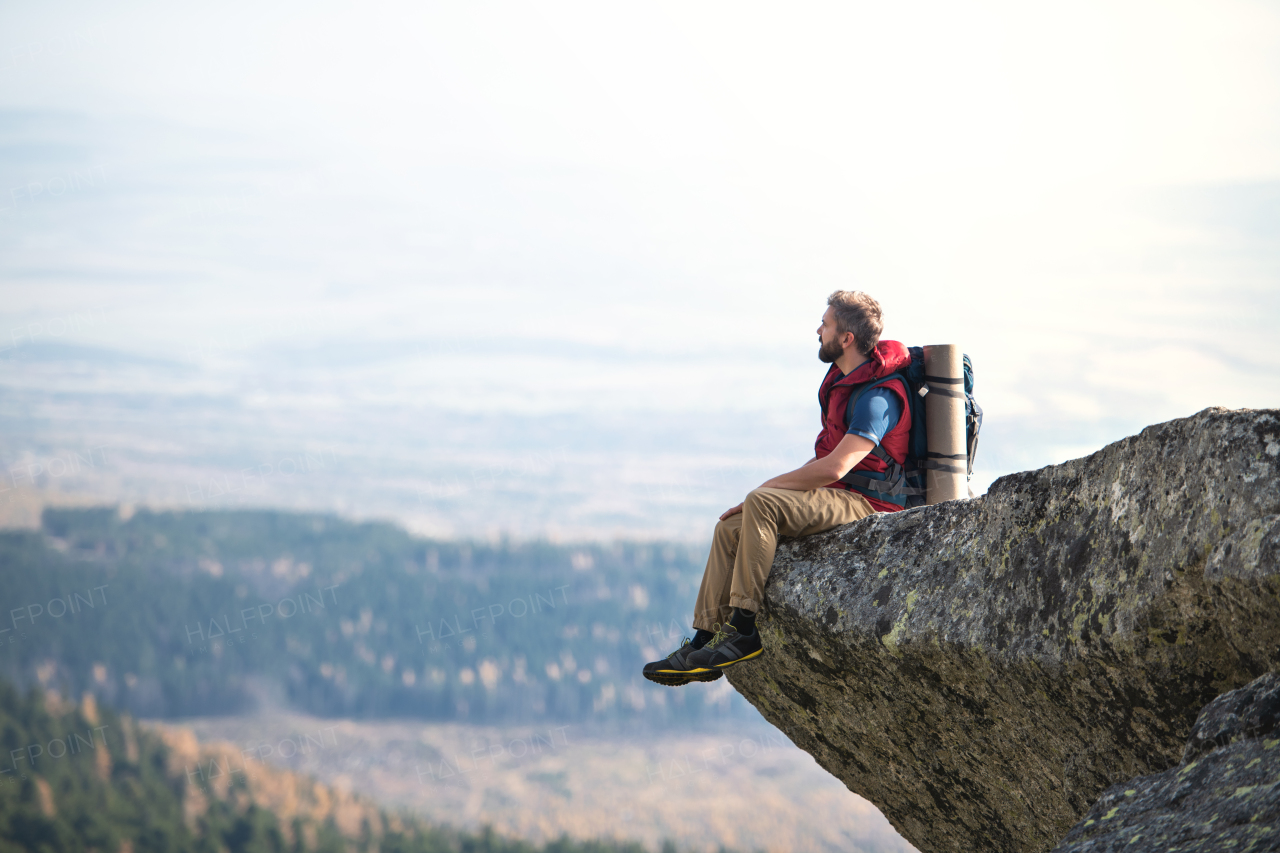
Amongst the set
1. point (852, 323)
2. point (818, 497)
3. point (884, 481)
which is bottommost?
point (818, 497)

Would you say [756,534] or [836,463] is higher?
[836,463]

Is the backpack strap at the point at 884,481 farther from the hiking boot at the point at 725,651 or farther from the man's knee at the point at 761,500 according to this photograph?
the hiking boot at the point at 725,651

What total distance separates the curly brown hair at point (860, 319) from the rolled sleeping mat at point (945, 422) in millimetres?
616

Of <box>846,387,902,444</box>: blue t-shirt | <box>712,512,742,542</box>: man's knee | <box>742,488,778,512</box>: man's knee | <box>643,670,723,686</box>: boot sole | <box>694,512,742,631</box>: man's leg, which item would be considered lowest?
<box>643,670,723,686</box>: boot sole

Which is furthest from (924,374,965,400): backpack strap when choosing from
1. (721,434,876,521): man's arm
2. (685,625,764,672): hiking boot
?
(685,625,764,672): hiking boot

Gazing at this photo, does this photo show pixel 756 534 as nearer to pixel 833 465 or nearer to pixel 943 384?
pixel 833 465

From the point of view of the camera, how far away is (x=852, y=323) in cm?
810

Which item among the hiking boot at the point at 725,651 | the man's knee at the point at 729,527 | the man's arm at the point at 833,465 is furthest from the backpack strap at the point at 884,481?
the hiking boot at the point at 725,651

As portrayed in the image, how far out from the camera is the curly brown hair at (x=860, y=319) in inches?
319

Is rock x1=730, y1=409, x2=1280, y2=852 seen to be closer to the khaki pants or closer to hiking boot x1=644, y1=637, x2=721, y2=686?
the khaki pants

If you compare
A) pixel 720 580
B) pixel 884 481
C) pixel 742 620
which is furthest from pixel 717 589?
pixel 884 481

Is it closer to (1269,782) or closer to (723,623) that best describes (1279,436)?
(1269,782)

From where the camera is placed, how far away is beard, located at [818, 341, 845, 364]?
26.9ft

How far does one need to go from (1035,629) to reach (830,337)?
3010mm
